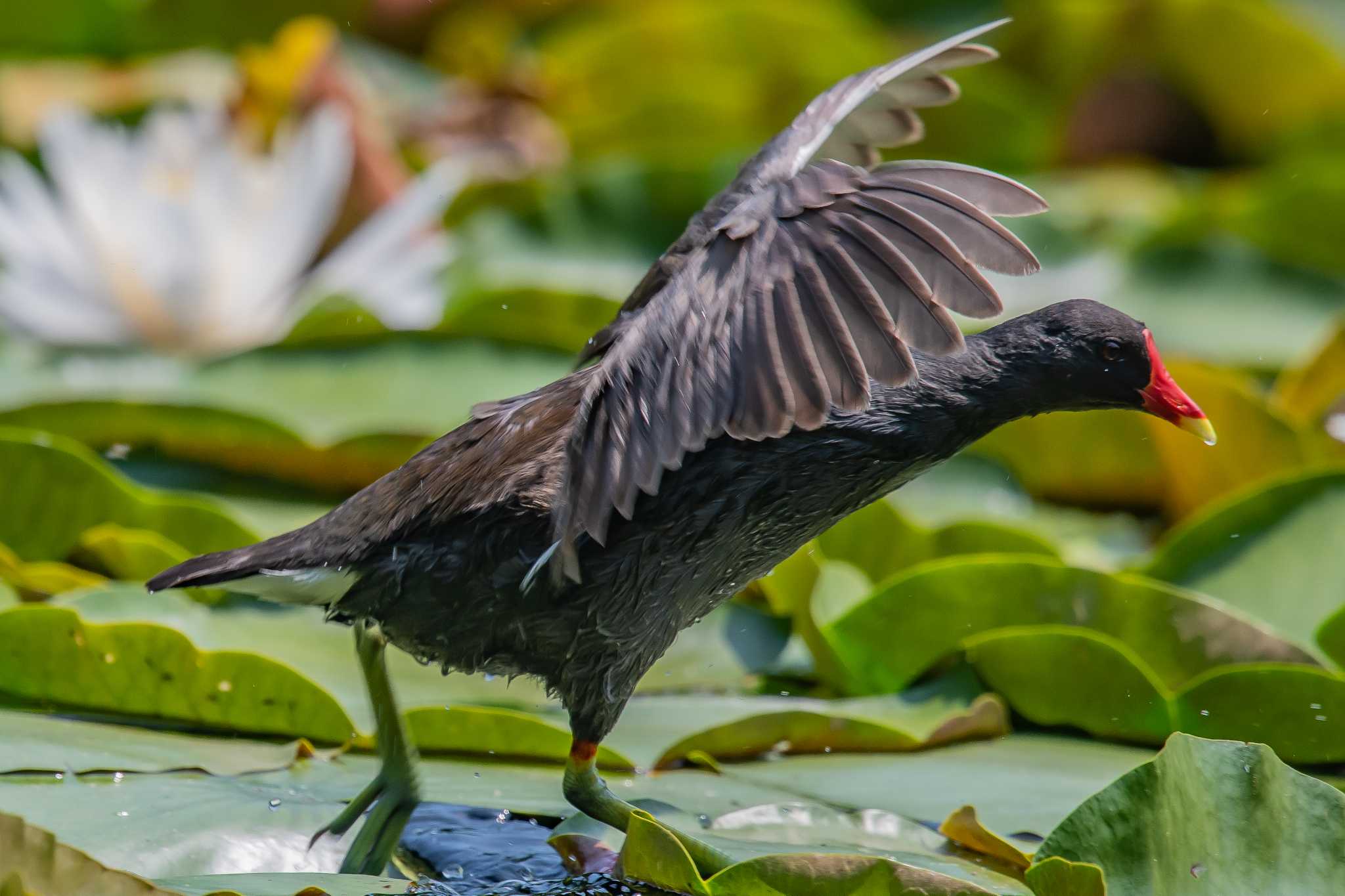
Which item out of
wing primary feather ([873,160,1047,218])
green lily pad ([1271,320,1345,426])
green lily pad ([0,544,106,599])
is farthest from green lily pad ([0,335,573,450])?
green lily pad ([1271,320,1345,426])

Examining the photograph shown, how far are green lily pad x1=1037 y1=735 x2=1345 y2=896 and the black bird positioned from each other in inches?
21.5

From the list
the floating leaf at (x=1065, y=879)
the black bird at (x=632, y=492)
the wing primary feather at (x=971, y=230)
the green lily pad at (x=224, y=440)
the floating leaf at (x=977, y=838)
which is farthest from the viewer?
the green lily pad at (x=224, y=440)

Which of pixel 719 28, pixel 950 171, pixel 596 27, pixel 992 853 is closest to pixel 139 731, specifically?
pixel 992 853

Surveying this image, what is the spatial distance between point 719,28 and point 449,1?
1.55 meters

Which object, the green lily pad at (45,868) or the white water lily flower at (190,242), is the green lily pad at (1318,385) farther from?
the green lily pad at (45,868)

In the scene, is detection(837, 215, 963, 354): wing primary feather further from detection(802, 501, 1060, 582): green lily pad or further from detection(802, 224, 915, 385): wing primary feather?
detection(802, 501, 1060, 582): green lily pad

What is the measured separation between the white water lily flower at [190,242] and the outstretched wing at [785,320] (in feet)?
6.97

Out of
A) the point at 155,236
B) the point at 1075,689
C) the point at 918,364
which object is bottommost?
the point at 1075,689

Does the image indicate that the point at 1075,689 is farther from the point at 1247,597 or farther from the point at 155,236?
the point at 155,236

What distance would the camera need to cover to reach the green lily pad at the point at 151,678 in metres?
2.39

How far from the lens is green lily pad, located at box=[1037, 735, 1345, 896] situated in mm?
1978

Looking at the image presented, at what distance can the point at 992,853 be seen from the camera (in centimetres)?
227

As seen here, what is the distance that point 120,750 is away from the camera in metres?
2.34

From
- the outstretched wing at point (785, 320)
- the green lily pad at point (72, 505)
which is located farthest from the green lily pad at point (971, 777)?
the green lily pad at point (72, 505)
